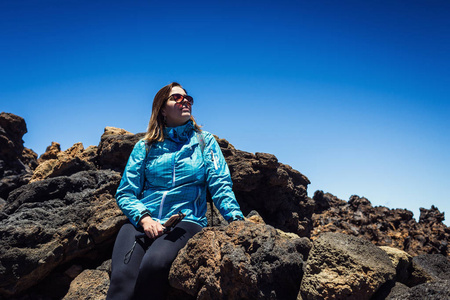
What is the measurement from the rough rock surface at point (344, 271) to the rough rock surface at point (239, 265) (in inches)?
8.8

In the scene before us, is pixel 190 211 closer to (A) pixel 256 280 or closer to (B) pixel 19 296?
(A) pixel 256 280

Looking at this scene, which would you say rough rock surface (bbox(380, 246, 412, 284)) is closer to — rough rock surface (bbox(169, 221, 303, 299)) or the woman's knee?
rough rock surface (bbox(169, 221, 303, 299))

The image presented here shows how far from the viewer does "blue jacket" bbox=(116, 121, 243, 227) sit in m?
4.25

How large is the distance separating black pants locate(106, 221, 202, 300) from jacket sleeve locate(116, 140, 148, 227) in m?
0.34

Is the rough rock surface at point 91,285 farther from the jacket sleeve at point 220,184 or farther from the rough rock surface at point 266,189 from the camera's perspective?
the rough rock surface at point 266,189

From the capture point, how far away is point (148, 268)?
346cm

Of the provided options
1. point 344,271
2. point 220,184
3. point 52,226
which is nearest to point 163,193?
point 220,184

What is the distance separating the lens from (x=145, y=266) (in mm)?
3455

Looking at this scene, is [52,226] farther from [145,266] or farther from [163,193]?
[145,266]

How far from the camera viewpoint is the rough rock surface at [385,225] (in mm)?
11352

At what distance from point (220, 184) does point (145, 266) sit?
4.95ft

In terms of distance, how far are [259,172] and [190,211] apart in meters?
3.58

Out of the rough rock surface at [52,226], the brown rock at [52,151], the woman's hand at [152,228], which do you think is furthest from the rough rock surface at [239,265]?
the brown rock at [52,151]

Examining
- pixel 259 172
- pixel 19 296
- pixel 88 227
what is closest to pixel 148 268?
pixel 88 227
